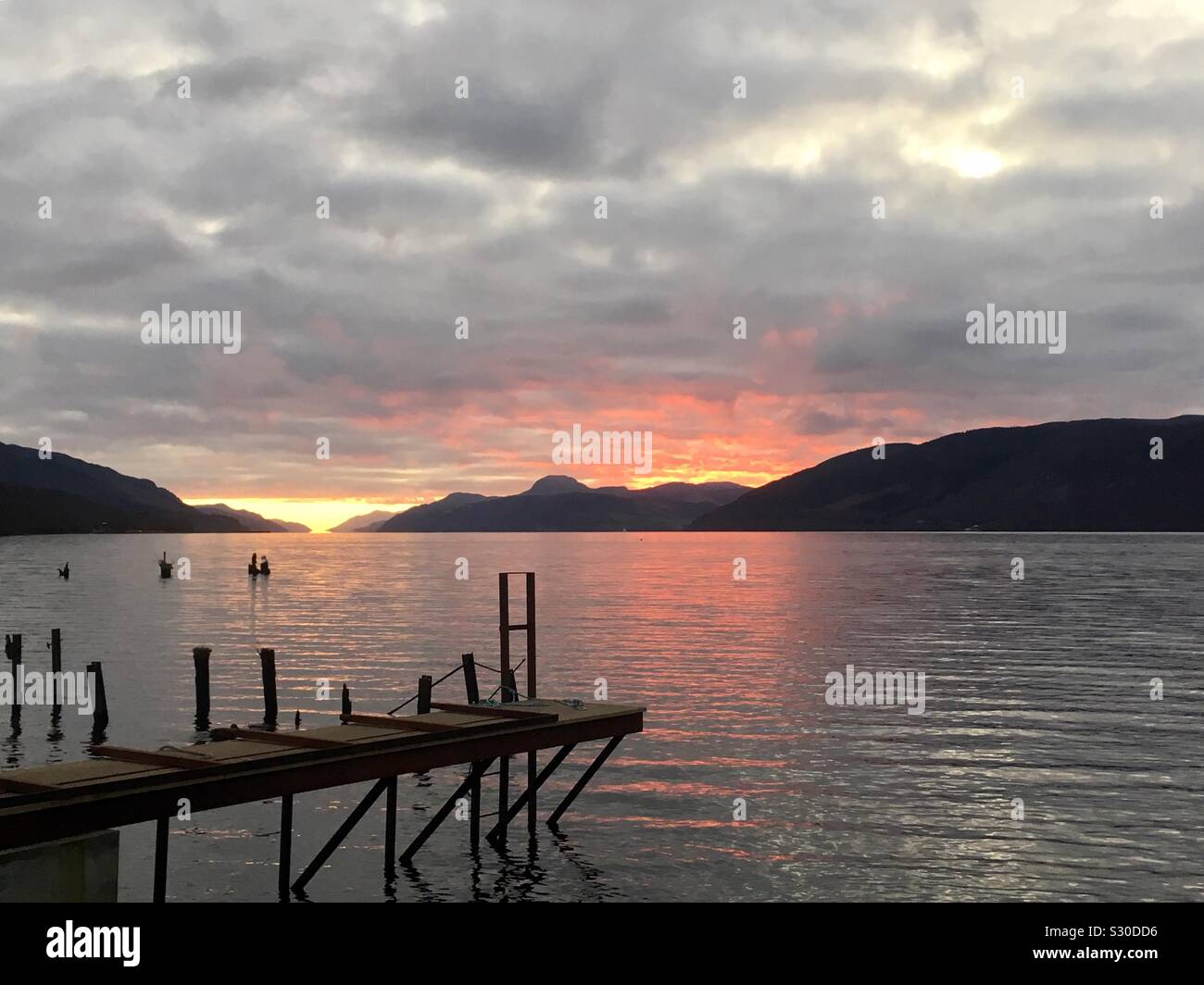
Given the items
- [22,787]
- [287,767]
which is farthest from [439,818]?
[22,787]

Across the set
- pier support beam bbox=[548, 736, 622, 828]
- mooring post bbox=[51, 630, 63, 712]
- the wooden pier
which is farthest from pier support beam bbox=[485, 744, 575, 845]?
mooring post bbox=[51, 630, 63, 712]

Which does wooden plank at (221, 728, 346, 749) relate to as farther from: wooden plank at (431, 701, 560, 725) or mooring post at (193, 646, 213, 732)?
mooring post at (193, 646, 213, 732)

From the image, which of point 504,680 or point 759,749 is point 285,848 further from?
point 759,749

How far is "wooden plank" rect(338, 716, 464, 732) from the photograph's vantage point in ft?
72.2

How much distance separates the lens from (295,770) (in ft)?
62.8

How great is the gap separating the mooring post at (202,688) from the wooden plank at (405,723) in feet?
69.1

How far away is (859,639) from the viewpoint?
74062 mm

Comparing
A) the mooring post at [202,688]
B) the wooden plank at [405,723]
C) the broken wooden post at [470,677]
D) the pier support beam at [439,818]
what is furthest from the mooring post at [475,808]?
the mooring post at [202,688]

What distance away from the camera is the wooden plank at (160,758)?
1794 centimetres

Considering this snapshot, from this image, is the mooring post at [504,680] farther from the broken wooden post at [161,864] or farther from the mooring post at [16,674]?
the mooring post at [16,674]

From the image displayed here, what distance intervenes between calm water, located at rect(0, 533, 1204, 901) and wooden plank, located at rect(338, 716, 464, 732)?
320 cm

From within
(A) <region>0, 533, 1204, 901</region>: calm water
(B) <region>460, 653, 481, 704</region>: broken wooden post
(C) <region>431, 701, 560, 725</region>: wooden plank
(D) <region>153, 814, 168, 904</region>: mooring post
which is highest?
(C) <region>431, 701, 560, 725</region>: wooden plank

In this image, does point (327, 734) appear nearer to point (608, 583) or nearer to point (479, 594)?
point (479, 594)
